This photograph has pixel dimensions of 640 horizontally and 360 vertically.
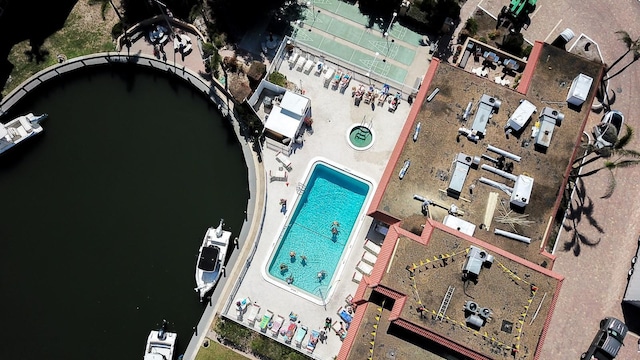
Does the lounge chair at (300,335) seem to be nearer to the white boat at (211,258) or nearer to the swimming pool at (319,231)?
the swimming pool at (319,231)

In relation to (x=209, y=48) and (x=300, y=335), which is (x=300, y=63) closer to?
(x=209, y=48)

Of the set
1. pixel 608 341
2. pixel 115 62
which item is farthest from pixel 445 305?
pixel 115 62

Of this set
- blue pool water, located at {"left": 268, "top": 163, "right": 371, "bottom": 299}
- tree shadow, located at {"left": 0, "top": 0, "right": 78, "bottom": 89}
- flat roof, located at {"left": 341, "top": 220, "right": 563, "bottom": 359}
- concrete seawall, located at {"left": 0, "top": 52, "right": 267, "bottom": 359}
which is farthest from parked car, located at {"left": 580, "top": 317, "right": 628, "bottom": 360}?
tree shadow, located at {"left": 0, "top": 0, "right": 78, "bottom": 89}

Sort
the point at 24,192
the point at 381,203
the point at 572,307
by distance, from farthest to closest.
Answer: the point at 24,192, the point at 572,307, the point at 381,203

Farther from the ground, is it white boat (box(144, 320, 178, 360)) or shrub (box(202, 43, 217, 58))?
shrub (box(202, 43, 217, 58))

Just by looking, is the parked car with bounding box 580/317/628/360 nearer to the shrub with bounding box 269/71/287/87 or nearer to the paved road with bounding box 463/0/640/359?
the paved road with bounding box 463/0/640/359

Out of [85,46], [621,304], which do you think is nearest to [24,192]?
[85,46]

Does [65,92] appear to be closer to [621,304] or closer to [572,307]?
[572,307]
